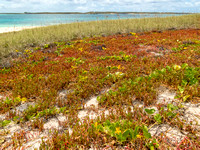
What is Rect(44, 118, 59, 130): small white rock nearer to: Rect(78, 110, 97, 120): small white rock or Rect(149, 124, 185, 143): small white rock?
Rect(78, 110, 97, 120): small white rock

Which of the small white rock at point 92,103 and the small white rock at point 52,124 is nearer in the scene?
the small white rock at point 52,124

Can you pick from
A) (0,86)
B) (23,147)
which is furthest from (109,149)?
(0,86)

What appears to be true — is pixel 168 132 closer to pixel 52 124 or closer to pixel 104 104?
pixel 104 104

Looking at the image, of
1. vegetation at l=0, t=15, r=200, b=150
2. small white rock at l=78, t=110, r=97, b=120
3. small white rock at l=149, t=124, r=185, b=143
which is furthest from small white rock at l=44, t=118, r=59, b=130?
small white rock at l=149, t=124, r=185, b=143

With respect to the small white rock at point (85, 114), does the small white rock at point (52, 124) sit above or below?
below

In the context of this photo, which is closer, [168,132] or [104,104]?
[168,132]

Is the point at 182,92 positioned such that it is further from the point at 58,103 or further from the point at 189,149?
the point at 58,103

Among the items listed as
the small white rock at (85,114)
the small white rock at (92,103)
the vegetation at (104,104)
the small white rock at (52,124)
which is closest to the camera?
the vegetation at (104,104)

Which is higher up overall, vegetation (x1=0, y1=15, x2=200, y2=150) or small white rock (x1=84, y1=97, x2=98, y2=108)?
vegetation (x1=0, y1=15, x2=200, y2=150)

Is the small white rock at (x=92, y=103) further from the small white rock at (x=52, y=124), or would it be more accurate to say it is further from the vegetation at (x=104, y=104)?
the small white rock at (x=52, y=124)

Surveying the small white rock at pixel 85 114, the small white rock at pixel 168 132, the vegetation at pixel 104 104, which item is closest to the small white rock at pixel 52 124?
the vegetation at pixel 104 104

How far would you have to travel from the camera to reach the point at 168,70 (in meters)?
4.16

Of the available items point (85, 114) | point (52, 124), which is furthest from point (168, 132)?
point (52, 124)

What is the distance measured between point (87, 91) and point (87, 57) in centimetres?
355
